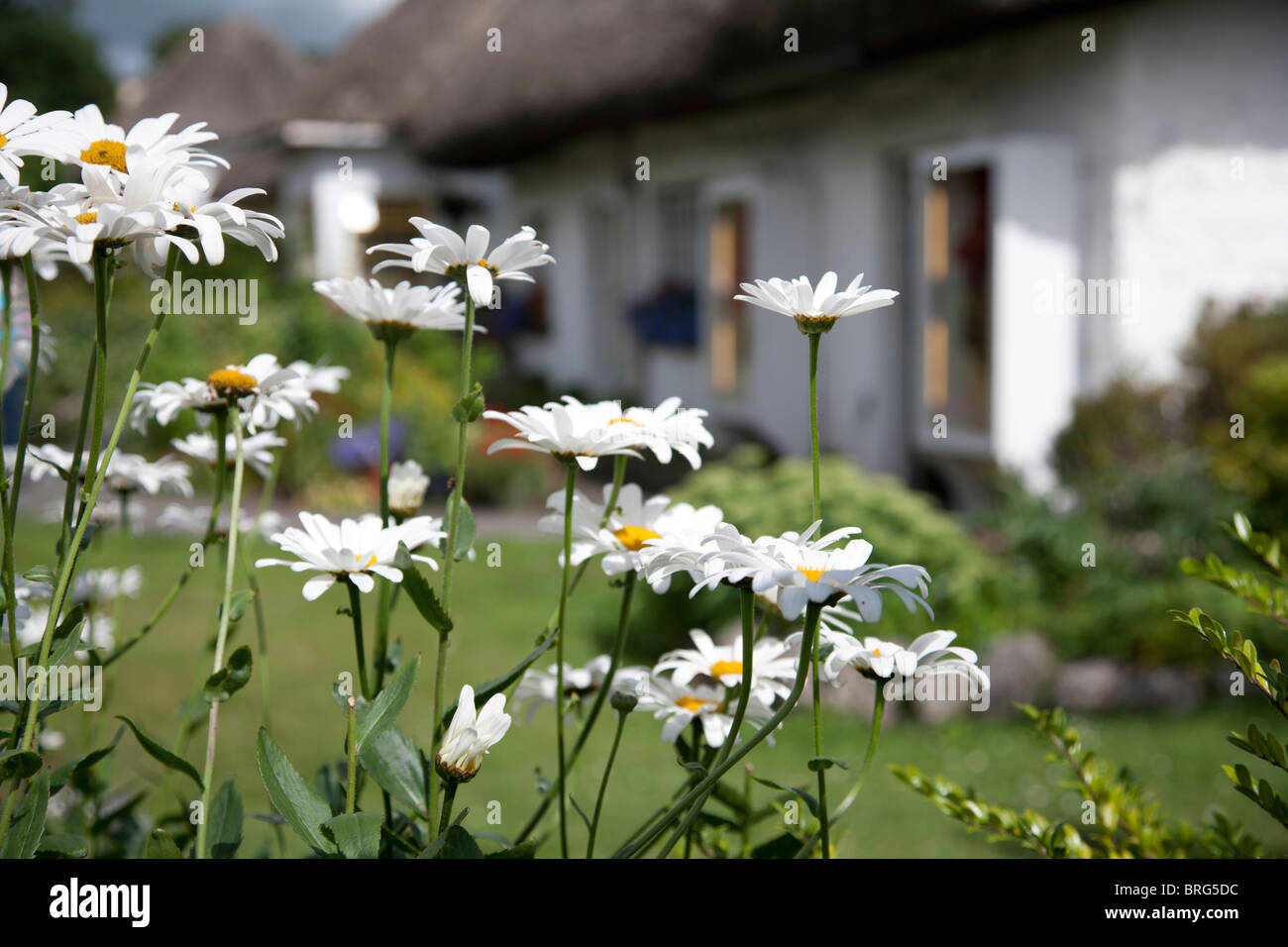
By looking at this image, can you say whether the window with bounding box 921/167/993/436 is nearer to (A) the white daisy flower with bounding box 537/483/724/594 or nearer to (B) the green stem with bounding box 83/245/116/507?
(A) the white daisy flower with bounding box 537/483/724/594

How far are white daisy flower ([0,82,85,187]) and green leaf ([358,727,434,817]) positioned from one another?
1.47 feet

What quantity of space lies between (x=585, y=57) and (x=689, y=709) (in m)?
Answer: 7.53

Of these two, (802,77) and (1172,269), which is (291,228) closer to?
(802,77)

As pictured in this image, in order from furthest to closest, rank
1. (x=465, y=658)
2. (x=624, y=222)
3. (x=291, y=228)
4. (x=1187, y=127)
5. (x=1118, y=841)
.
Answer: (x=291, y=228)
(x=624, y=222)
(x=1187, y=127)
(x=465, y=658)
(x=1118, y=841)

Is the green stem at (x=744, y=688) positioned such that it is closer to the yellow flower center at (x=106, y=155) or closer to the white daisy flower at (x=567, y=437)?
the white daisy flower at (x=567, y=437)

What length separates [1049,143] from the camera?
211 inches

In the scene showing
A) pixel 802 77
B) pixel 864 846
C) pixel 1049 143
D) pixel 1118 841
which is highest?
pixel 802 77

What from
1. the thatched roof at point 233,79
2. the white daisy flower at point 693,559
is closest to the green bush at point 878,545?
the white daisy flower at point 693,559

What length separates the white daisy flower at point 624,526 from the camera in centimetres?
93

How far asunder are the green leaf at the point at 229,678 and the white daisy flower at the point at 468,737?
149 mm

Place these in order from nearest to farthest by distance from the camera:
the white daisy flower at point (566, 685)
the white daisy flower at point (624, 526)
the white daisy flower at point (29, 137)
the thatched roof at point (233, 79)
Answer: the white daisy flower at point (29, 137) < the white daisy flower at point (624, 526) < the white daisy flower at point (566, 685) < the thatched roof at point (233, 79)

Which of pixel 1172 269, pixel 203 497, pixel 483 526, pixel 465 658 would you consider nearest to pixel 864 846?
pixel 465 658

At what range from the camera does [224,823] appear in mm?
895
